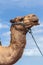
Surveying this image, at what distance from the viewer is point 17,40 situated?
3.73 m

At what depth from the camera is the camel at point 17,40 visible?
3658 mm

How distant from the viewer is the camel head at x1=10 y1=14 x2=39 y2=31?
3.70 metres

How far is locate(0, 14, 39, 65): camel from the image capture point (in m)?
3.66

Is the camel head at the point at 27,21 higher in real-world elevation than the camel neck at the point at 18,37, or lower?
higher

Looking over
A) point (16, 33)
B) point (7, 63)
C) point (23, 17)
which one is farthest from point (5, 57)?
point (23, 17)

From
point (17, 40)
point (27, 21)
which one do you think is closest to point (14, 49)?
Result: point (17, 40)

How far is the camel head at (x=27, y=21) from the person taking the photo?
370cm

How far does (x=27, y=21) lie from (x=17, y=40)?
29cm

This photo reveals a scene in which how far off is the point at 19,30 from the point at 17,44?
0.61 ft

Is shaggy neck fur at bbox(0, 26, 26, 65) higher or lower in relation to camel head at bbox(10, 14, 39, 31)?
lower

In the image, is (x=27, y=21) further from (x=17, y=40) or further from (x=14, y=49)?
(x=14, y=49)

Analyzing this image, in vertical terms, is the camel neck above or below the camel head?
below

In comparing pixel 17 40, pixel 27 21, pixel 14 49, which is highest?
pixel 27 21

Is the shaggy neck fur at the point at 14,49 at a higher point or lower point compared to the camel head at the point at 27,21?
lower
